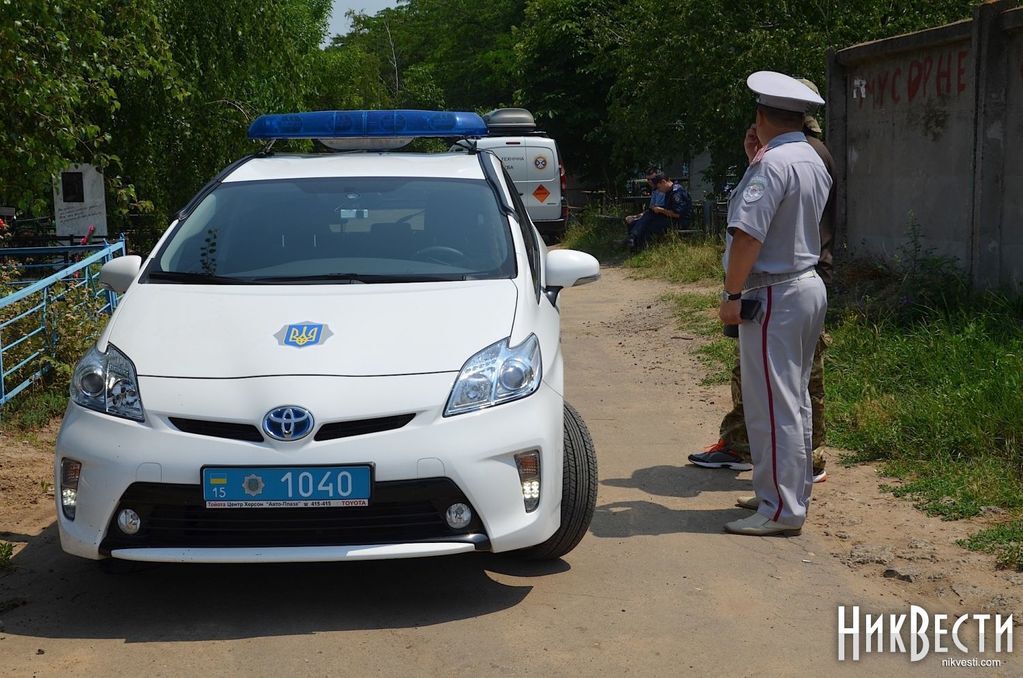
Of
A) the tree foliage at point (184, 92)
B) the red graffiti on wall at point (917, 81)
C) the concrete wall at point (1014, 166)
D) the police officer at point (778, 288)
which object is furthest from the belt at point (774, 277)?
the tree foliage at point (184, 92)

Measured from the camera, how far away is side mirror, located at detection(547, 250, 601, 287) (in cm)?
523

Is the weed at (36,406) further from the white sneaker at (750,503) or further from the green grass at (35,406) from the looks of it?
the white sneaker at (750,503)

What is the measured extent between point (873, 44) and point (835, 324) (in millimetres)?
2735

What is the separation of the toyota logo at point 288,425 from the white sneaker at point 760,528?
207 cm

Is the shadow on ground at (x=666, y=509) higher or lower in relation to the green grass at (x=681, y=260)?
lower

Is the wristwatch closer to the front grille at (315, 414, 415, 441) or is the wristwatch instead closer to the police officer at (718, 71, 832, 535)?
the police officer at (718, 71, 832, 535)

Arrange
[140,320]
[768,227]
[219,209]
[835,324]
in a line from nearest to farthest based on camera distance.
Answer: [140,320] → [768,227] → [219,209] → [835,324]

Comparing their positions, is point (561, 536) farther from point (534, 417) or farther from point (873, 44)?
point (873, 44)

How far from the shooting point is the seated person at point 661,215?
57.3 feet

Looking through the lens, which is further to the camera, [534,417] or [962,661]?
[534,417]

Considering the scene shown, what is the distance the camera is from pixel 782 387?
5074 millimetres

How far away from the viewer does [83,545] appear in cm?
415

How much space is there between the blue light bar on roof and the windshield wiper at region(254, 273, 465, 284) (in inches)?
70.1

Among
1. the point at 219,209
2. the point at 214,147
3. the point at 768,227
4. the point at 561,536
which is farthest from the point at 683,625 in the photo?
the point at 214,147
